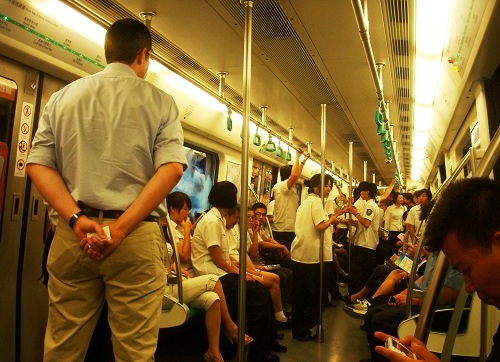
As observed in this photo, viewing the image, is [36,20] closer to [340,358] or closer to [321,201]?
[321,201]

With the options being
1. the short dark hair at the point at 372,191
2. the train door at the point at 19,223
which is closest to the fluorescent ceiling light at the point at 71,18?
the train door at the point at 19,223

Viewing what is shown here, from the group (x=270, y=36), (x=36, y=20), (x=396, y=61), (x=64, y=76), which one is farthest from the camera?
(x=396, y=61)

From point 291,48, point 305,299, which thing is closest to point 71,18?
point 291,48

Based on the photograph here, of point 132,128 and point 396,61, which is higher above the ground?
point 396,61

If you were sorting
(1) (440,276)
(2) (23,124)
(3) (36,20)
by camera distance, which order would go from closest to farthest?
1. (1) (440,276)
2. (3) (36,20)
3. (2) (23,124)

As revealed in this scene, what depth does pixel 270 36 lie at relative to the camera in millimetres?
3457

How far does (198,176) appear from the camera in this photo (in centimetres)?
554

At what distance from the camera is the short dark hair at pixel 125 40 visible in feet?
5.57

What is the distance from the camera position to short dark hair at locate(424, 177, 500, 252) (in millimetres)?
1021

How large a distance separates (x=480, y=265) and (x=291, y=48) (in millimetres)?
2985

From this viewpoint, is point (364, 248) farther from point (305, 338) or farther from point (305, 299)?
point (305, 338)

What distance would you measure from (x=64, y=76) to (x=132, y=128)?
1.64 meters

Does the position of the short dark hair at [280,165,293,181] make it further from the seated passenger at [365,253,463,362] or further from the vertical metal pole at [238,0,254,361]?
the vertical metal pole at [238,0,254,361]

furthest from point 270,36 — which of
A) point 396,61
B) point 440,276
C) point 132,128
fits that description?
point 440,276
